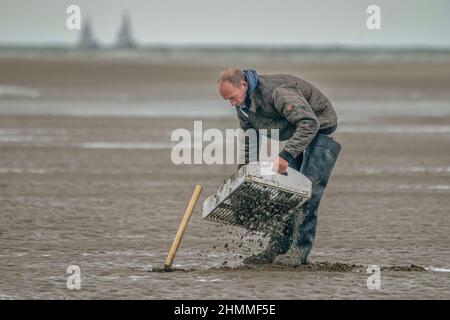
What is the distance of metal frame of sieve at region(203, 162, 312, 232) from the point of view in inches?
355

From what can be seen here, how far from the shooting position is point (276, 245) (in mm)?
9695

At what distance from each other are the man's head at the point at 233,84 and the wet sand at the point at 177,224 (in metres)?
1.40

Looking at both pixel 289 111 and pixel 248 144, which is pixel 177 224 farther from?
pixel 289 111

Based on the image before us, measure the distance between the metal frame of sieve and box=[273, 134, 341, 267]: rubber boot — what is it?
18 centimetres

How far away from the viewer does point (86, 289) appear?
8859 millimetres

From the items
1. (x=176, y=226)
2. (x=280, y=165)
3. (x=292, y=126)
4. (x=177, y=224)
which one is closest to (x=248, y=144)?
(x=292, y=126)

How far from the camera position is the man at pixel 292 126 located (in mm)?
9109

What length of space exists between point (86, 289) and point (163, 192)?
18.7 feet

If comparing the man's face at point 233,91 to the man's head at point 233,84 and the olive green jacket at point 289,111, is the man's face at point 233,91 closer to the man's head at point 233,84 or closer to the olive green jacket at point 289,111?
the man's head at point 233,84

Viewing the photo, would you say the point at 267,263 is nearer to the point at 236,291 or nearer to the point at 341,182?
the point at 236,291

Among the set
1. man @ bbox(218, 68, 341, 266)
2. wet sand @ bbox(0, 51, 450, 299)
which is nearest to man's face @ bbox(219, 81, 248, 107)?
man @ bbox(218, 68, 341, 266)

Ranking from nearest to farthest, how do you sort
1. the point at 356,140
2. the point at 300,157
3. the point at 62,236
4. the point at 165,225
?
the point at 300,157, the point at 62,236, the point at 165,225, the point at 356,140

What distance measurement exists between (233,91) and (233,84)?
56 mm
